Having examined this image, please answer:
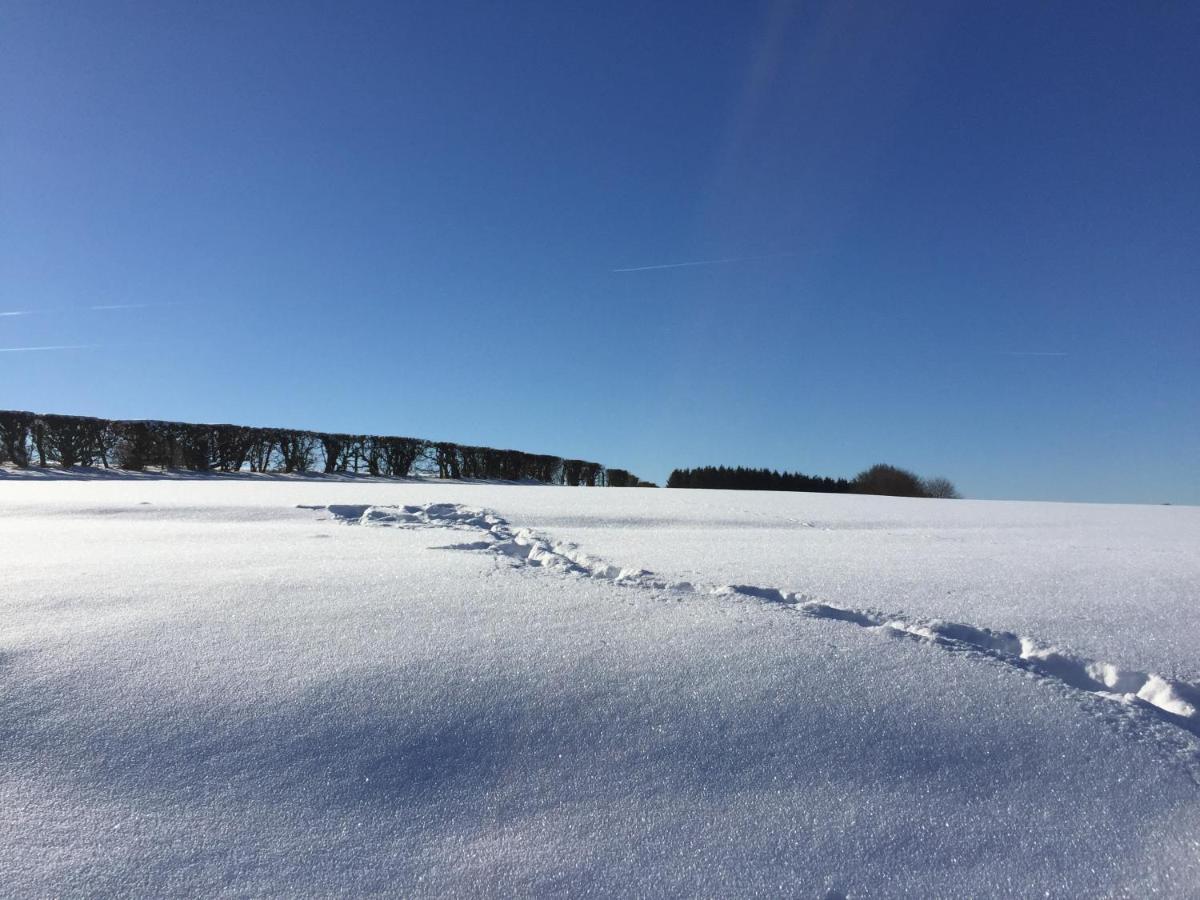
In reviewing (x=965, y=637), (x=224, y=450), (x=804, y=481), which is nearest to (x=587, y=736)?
(x=965, y=637)

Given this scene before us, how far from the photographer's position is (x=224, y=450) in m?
10.4

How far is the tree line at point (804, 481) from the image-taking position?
48.0 feet

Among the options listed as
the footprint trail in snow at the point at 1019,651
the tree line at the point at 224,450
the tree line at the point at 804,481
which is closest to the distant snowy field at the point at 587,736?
the footprint trail in snow at the point at 1019,651

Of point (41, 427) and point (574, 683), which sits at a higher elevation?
point (41, 427)

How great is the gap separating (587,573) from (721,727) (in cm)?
91

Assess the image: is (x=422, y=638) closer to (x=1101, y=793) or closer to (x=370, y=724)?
(x=370, y=724)

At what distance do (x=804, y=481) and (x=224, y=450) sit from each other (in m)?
→ 11.6

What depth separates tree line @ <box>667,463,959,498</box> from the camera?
14.6 meters

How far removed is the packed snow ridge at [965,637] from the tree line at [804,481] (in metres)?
12.9

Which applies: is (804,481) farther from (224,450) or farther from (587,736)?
(587,736)

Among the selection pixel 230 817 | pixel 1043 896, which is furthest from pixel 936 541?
pixel 230 817

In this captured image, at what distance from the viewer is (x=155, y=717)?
3.48 ft

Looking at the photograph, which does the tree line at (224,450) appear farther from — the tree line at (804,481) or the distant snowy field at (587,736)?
the distant snowy field at (587,736)

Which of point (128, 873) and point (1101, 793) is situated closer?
point (128, 873)
